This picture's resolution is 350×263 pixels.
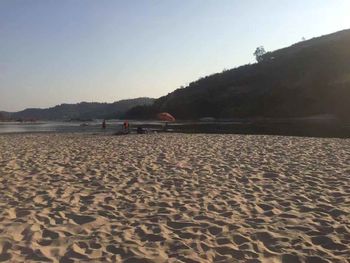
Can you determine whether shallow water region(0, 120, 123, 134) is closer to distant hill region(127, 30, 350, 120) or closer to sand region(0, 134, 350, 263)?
sand region(0, 134, 350, 263)

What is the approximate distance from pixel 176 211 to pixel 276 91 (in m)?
112

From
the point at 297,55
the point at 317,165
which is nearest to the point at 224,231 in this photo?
the point at 317,165

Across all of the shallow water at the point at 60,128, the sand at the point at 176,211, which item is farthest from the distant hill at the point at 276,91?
the sand at the point at 176,211

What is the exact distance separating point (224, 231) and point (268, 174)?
20.0 ft

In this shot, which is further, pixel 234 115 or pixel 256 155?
pixel 234 115

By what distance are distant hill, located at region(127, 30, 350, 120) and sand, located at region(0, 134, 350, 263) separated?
78.8 meters

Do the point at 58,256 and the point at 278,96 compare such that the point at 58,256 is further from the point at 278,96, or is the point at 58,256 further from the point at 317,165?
the point at 278,96

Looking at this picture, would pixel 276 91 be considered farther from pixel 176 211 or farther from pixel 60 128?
pixel 176 211

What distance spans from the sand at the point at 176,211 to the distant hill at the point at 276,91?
78.8 metres

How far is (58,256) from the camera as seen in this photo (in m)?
6.31

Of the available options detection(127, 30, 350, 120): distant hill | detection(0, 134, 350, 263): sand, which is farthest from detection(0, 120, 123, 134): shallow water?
detection(127, 30, 350, 120): distant hill

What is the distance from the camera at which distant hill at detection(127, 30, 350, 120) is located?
10344cm

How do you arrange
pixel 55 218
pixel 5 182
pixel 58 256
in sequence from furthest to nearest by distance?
pixel 5 182 → pixel 55 218 → pixel 58 256

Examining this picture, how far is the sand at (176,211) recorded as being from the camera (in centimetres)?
650
